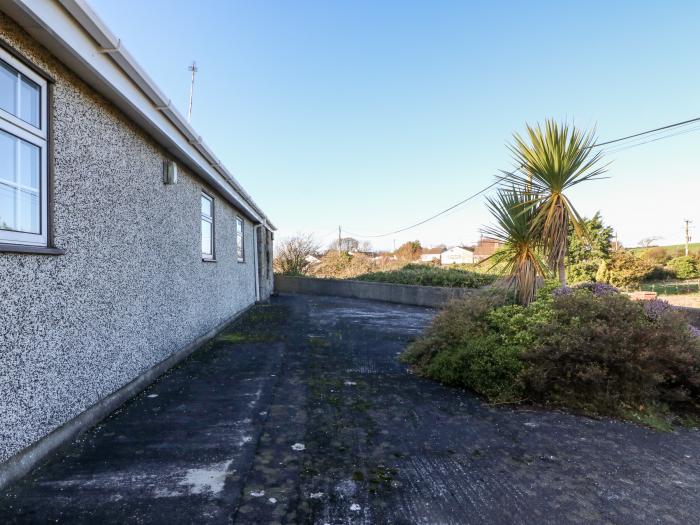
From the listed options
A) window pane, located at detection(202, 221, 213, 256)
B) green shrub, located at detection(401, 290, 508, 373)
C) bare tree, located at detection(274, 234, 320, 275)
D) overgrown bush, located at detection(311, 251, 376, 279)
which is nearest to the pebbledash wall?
window pane, located at detection(202, 221, 213, 256)

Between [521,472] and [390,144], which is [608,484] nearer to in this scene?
[521,472]

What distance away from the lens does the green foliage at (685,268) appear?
73.1 ft

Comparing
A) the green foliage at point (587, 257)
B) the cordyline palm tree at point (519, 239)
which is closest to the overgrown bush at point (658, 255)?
the green foliage at point (587, 257)

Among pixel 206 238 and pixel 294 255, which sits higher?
pixel 294 255

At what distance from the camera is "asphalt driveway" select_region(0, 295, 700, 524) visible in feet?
7.10

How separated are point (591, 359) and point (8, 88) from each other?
5.11m

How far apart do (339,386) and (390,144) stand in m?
14.9

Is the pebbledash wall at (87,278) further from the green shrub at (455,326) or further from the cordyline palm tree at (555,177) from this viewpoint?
the cordyline palm tree at (555,177)

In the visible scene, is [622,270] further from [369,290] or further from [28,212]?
[28,212]

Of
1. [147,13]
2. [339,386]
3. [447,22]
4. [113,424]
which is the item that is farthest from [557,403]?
[447,22]

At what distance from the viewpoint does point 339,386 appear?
14.8 ft

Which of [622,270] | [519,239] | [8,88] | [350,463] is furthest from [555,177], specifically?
[622,270]

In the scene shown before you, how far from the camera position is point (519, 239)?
18.3 feet

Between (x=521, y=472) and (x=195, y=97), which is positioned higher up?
Answer: (x=195, y=97)
